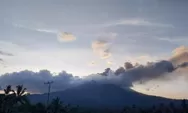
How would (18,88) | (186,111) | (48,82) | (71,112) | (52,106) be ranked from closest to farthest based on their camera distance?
(18,88)
(52,106)
(71,112)
(48,82)
(186,111)

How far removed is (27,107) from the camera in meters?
72.6

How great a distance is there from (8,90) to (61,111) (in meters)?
19.8

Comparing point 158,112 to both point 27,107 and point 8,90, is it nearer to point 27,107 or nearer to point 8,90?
point 27,107

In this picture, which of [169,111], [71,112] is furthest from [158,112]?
[71,112]

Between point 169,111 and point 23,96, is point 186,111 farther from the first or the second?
point 23,96

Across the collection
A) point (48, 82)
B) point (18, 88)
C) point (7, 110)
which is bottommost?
point (7, 110)

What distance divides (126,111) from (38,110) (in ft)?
130

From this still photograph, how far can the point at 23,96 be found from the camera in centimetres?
5719

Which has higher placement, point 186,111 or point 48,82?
point 48,82

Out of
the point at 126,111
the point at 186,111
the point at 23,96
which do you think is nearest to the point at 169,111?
the point at 186,111

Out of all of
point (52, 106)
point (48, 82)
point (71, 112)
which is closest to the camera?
point (52, 106)

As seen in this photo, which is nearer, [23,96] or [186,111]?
[23,96]

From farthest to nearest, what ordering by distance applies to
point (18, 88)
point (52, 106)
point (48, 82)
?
point (48, 82), point (52, 106), point (18, 88)

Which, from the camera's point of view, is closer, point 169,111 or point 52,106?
point 52,106
